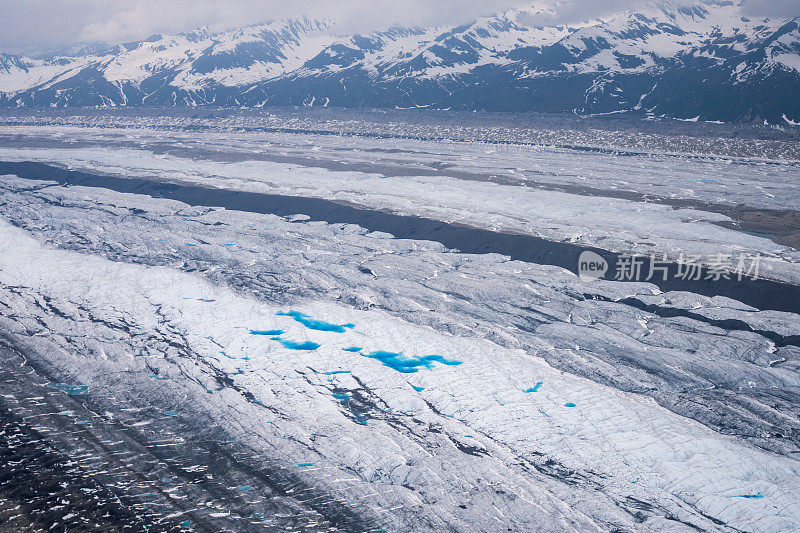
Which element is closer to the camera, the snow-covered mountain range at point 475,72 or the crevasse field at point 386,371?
the crevasse field at point 386,371

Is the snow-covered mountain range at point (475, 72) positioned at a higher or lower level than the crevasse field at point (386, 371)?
higher

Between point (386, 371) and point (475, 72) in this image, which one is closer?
point (386, 371)

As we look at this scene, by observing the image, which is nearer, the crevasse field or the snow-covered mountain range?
the crevasse field

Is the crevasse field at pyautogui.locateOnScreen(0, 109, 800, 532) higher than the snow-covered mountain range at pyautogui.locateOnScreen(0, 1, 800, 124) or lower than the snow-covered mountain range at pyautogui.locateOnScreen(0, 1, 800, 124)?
lower

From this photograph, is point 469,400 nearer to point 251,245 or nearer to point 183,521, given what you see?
point 183,521

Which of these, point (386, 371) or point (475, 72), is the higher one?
point (475, 72)
